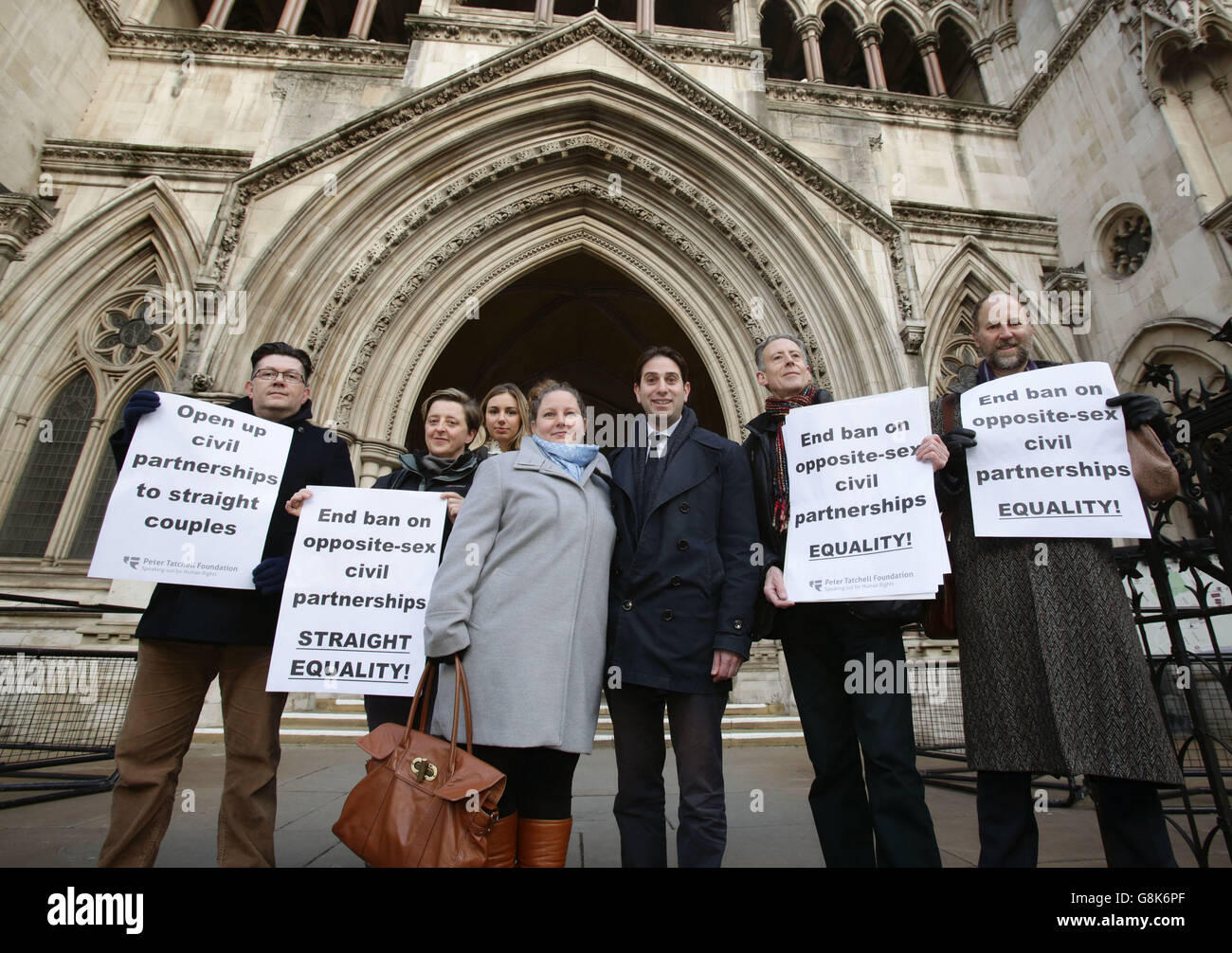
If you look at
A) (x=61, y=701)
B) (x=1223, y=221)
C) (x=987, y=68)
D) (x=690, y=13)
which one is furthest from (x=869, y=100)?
(x=61, y=701)

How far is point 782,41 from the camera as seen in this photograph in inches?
520

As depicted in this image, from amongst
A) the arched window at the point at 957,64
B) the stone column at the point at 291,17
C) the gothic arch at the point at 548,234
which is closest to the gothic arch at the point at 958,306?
the gothic arch at the point at 548,234

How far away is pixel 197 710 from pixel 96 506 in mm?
7696

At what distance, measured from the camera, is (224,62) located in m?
9.76

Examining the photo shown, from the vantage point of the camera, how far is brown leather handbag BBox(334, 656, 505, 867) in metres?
1.67

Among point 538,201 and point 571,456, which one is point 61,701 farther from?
point 538,201

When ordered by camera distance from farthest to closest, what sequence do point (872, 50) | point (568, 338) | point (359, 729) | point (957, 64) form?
point (568, 338), point (957, 64), point (872, 50), point (359, 729)

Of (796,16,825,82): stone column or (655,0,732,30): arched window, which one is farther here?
(655,0,732,30): arched window

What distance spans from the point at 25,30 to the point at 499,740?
1264 cm

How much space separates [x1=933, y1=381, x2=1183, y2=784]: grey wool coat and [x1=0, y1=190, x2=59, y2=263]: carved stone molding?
11703 millimetres

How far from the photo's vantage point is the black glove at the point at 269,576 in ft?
7.91

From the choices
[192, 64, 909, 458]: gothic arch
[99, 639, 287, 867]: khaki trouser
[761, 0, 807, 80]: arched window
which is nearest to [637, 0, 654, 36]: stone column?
[192, 64, 909, 458]: gothic arch

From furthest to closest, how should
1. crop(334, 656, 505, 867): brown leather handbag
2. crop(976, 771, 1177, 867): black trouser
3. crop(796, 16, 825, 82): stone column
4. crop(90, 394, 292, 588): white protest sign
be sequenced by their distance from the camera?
crop(796, 16, 825, 82): stone column
crop(90, 394, 292, 588): white protest sign
crop(976, 771, 1177, 867): black trouser
crop(334, 656, 505, 867): brown leather handbag

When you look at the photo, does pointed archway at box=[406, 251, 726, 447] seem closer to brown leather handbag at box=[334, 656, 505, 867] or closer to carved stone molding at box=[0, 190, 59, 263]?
carved stone molding at box=[0, 190, 59, 263]
